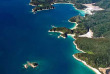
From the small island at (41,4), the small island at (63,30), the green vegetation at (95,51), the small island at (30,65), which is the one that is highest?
the small island at (41,4)

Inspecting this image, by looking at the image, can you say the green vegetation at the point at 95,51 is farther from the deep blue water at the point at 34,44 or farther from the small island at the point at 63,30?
the small island at the point at 63,30

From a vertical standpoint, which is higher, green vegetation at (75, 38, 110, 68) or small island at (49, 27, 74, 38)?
small island at (49, 27, 74, 38)

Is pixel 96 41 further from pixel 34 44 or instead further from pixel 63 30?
pixel 34 44

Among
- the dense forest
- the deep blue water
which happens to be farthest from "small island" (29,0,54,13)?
the dense forest

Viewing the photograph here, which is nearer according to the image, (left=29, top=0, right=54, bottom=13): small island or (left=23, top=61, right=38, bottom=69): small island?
(left=23, top=61, right=38, bottom=69): small island

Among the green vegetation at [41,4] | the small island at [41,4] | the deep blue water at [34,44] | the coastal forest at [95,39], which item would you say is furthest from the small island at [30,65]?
the green vegetation at [41,4]

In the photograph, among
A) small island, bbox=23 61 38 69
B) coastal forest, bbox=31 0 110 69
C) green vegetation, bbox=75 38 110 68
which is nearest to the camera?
small island, bbox=23 61 38 69

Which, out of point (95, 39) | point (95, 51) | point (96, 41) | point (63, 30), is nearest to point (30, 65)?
point (95, 51)

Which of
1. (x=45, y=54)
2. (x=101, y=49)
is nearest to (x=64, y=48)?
(x=45, y=54)

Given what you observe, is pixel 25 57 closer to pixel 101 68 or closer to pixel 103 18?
pixel 101 68

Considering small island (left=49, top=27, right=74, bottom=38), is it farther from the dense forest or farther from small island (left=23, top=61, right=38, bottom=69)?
small island (left=23, top=61, right=38, bottom=69)
